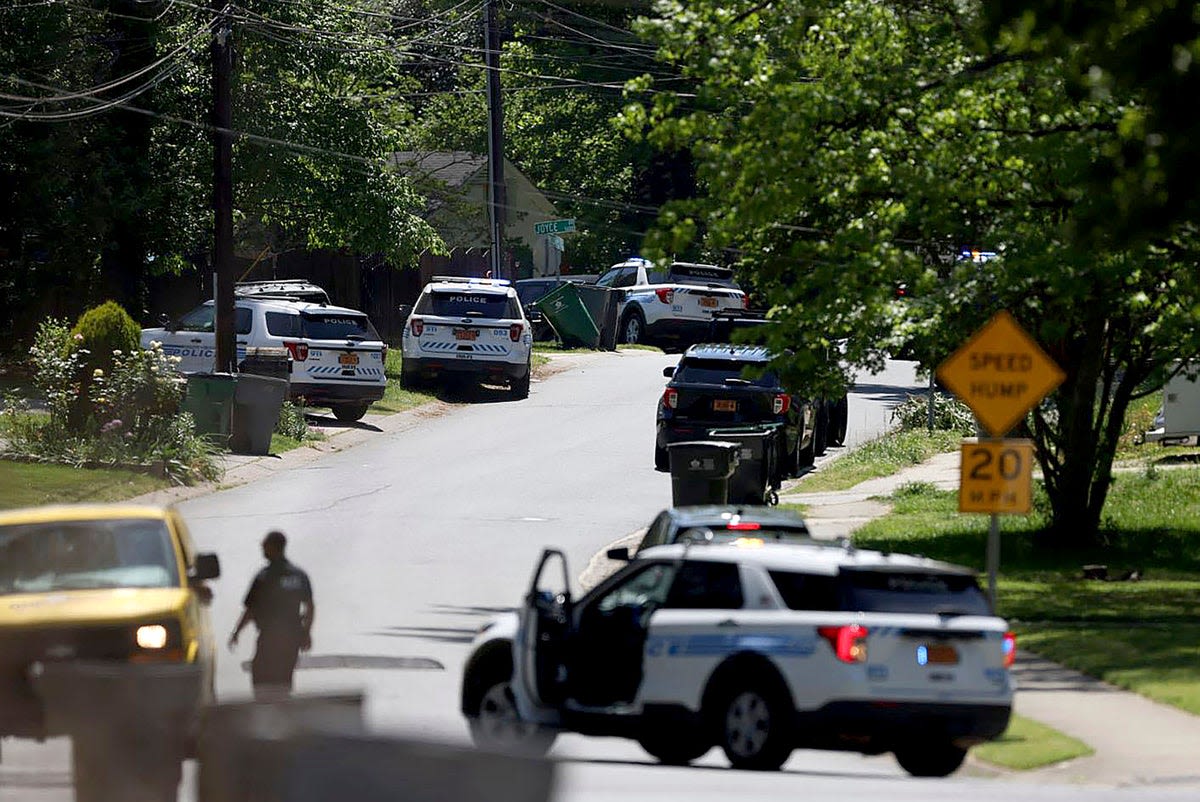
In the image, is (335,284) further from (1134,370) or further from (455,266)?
(1134,370)

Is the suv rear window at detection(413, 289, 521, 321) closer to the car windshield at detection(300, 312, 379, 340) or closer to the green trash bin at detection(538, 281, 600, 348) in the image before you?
the car windshield at detection(300, 312, 379, 340)

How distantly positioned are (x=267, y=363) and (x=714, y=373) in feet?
24.9

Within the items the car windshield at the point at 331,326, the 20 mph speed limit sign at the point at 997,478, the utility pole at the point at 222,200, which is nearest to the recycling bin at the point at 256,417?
the utility pole at the point at 222,200

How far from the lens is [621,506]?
2423cm

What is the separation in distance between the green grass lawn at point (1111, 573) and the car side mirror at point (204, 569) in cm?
695

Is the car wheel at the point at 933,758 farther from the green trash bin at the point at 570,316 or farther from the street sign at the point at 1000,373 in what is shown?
the green trash bin at the point at 570,316

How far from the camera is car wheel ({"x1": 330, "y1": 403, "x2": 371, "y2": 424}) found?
31.5 metres

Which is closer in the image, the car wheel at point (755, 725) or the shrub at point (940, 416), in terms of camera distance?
the car wheel at point (755, 725)

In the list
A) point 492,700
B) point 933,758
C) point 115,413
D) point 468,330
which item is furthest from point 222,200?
point 933,758

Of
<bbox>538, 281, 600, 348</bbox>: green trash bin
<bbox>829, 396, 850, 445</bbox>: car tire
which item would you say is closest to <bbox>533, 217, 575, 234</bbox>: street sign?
<bbox>538, 281, 600, 348</bbox>: green trash bin

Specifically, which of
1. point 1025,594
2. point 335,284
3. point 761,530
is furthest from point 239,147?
point 761,530

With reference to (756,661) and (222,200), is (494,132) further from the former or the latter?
(756,661)

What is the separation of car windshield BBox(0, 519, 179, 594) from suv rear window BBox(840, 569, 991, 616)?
→ 4141 millimetres

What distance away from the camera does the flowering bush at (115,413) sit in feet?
80.8
